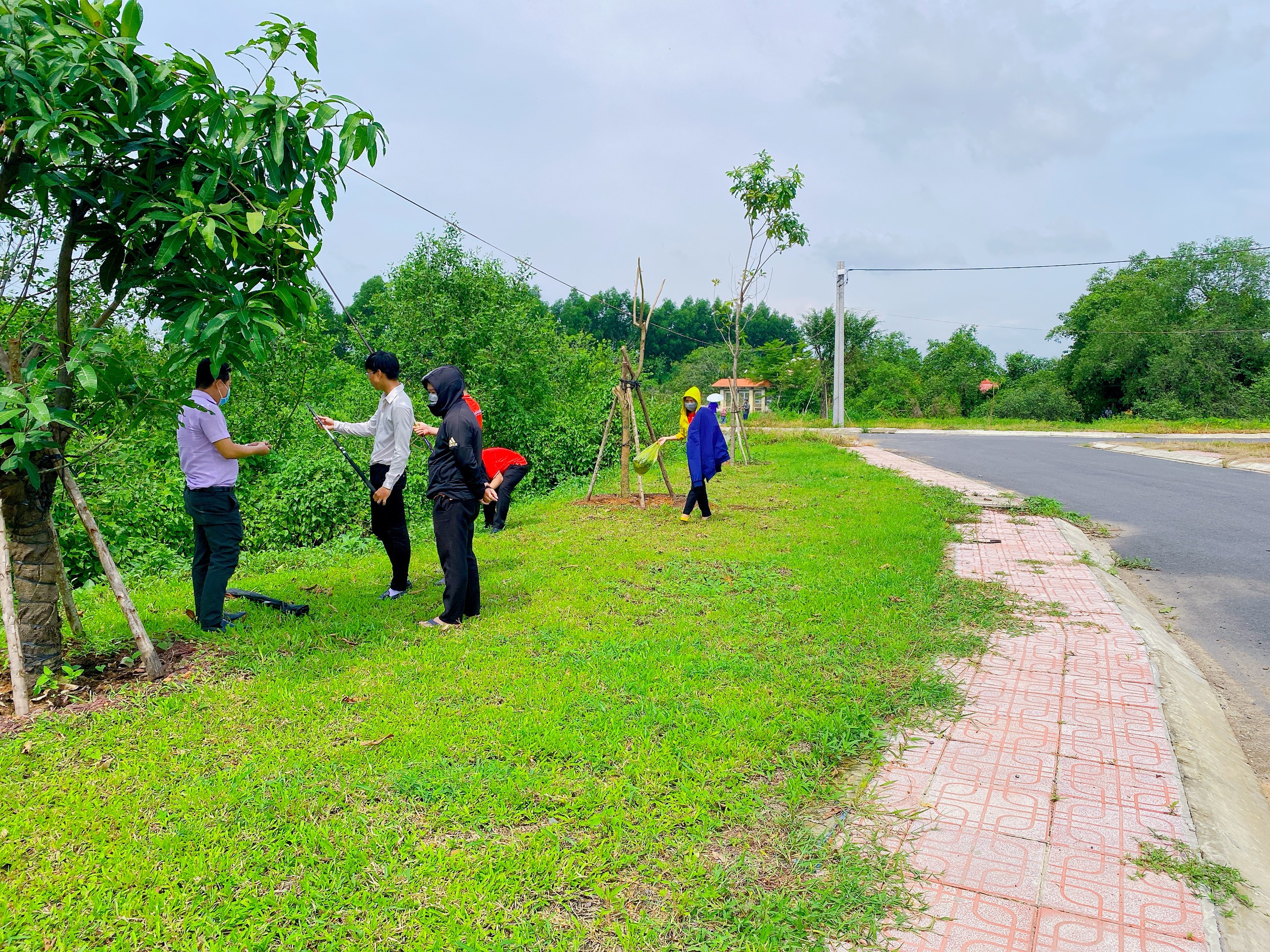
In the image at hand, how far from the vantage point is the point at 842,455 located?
60.7 ft

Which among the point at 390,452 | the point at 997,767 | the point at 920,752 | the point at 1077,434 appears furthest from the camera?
the point at 1077,434

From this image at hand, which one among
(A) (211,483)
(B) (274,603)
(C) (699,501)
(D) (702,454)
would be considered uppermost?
(A) (211,483)

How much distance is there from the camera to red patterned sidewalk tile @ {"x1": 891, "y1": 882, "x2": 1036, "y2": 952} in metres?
2.28

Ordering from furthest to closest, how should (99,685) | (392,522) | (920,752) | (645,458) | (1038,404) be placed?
1. (1038,404)
2. (645,458)
3. (392,522)
4. (99,685)
5. (920,752)

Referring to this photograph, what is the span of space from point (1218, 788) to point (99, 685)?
547 centimetres

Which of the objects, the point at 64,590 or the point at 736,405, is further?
the point at 736,405

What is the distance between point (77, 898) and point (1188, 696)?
5260mm

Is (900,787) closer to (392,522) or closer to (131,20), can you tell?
(392,522)

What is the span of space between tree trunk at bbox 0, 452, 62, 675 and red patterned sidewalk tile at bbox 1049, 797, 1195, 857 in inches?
191

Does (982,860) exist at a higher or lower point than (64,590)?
lower

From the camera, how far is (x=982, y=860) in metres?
2.70

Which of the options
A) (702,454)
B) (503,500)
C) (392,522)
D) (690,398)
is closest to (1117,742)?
(392,522)

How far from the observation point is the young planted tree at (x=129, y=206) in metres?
3.25

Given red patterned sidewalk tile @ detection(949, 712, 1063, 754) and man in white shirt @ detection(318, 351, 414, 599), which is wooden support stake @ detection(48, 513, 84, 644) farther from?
red patterned sidewalk tile @ detection(949, 712, 1063, 754)
